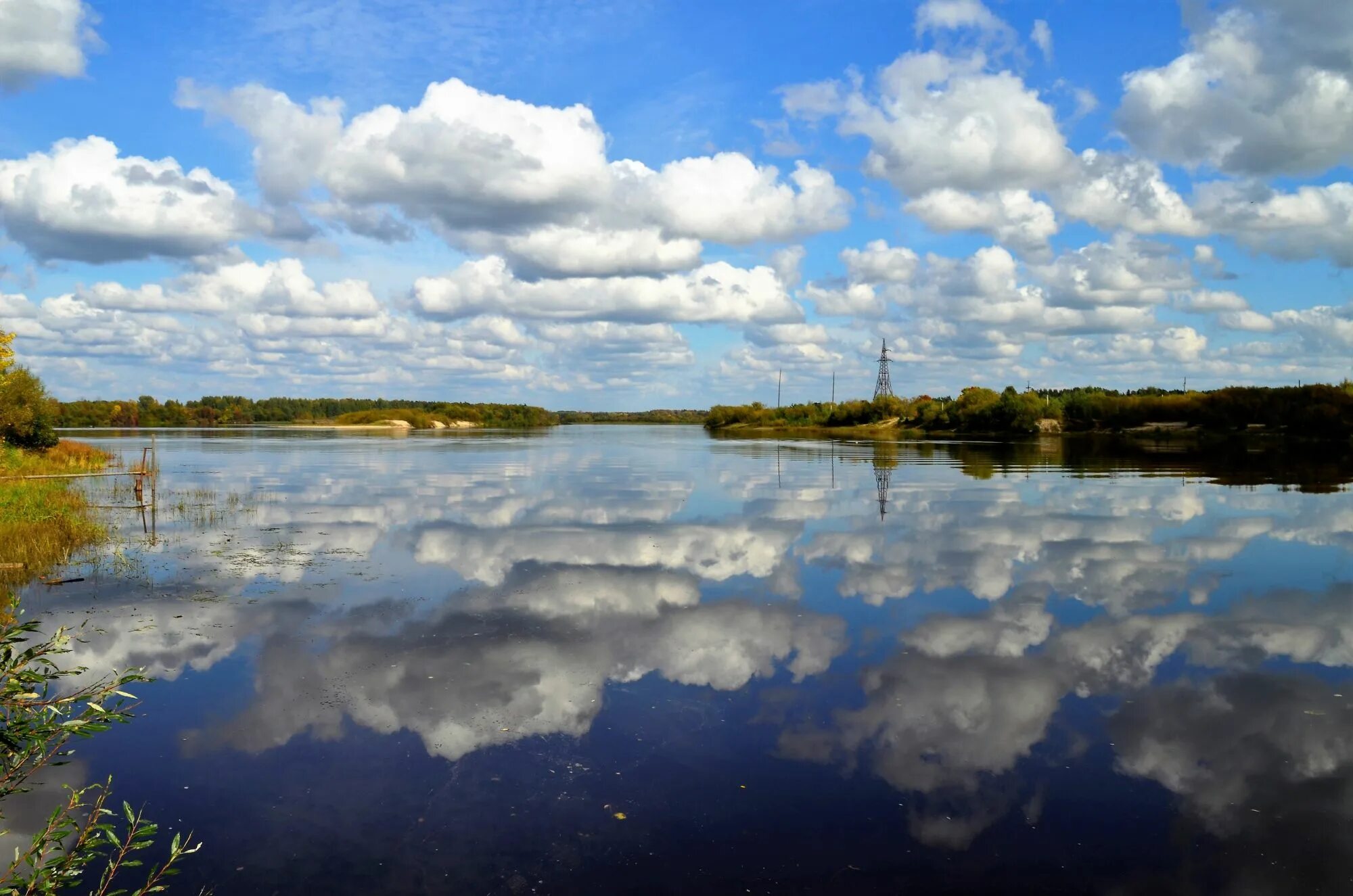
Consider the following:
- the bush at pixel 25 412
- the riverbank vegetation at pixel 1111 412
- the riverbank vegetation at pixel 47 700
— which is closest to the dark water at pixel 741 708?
the riverbank vegetation at pixel 47 700

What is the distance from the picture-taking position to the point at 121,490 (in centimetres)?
3291

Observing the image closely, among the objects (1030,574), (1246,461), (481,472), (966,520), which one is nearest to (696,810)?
(1030,574)

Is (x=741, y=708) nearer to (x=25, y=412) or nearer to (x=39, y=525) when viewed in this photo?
(x=39, y=525)

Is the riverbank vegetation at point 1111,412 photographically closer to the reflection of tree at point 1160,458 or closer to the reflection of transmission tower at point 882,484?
the reflection of tree at point 1160,458

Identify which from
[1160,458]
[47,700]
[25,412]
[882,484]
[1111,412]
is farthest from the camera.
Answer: [1111,412]

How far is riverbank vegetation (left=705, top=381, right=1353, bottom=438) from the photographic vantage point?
83688 mm

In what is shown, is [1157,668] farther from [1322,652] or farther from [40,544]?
[40,544]

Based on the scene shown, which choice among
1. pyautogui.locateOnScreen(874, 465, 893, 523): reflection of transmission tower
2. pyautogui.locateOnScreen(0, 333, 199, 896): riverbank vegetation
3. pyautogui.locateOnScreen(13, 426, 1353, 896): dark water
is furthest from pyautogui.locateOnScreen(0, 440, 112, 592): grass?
pyautogui.locateOnScreen(874, 465, 893, 523): reflection of transmission tower

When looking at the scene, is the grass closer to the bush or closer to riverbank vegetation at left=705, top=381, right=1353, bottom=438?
the bush

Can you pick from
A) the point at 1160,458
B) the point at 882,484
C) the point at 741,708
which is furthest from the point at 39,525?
the point at 1160,458

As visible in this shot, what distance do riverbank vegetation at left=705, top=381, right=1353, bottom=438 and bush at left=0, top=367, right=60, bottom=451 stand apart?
9714cm

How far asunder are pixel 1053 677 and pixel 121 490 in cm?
3403

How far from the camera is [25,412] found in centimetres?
3997

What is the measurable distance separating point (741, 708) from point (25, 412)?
142ft
